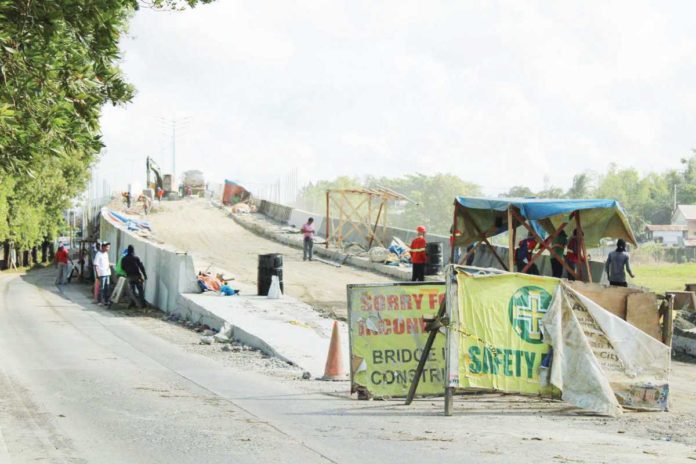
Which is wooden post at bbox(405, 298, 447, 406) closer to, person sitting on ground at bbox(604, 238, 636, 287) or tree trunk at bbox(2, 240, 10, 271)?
person sitting on ground at bbox(604, 238, 636, 287)

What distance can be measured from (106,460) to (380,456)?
2266 mm

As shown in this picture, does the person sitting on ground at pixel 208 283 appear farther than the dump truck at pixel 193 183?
No

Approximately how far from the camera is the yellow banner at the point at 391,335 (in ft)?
41.7

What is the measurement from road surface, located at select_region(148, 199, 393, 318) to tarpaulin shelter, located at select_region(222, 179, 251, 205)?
3.26 meters

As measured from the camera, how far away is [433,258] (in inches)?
1231

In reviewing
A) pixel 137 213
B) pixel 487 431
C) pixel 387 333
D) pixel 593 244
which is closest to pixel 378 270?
pixel 593 244

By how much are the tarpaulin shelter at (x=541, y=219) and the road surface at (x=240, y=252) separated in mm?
4778

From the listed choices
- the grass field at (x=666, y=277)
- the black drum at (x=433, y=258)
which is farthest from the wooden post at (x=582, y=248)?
the grass field at (x=666, y=277)

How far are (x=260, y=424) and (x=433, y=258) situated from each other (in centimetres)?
2084

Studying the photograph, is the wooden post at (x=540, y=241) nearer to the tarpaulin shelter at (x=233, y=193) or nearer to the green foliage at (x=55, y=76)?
the green foliage at (x=55, y=76)

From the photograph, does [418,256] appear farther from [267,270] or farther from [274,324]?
[274,324]

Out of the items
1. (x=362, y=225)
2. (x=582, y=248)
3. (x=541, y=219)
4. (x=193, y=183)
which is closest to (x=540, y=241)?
(x=541, y=219)

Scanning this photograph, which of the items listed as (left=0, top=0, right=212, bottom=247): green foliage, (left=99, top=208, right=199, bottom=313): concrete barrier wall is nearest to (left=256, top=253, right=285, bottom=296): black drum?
(left=99, top=208, right=199, bottom=313): concrete barrier wall

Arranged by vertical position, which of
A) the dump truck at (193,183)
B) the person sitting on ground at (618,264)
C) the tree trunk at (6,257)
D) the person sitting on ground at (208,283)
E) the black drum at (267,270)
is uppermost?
the dump truck at (193,183)
